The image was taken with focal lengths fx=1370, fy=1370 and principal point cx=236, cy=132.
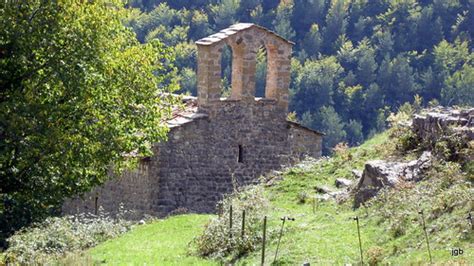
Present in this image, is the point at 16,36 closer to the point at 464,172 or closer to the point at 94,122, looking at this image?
the point at 94,122

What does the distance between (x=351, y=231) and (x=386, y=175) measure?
2.09 meters

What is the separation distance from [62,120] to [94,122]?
110 cm

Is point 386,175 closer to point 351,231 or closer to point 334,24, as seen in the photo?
point 351,231

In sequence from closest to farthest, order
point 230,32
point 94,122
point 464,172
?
point 464,172
point 94,122
point 230,32

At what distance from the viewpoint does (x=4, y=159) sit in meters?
24.8

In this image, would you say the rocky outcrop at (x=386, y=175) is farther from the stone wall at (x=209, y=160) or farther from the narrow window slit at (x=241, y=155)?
the narrow window slit at (x=241, y=155)

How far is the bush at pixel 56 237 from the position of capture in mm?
23797

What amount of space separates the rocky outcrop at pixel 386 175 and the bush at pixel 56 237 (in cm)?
528

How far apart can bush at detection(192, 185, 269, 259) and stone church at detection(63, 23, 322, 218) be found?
813cm

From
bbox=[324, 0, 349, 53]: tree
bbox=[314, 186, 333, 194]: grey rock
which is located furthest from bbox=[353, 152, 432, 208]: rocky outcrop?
bbox=[324, 0, 349, 53]: tree

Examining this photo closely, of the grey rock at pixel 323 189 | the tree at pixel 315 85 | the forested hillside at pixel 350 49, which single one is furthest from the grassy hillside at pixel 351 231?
the tree at pixel 315 85

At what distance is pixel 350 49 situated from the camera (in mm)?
90625

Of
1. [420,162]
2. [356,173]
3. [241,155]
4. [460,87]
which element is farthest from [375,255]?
[460,87]

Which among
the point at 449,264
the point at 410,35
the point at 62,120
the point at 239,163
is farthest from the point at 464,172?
the point at 410,35
